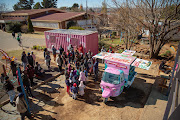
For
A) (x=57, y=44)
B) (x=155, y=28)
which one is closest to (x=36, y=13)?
(x=57, y=44)

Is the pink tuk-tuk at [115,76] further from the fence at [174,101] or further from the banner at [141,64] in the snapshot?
the fence at [174,101]

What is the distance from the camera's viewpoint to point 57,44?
15641 millimetres

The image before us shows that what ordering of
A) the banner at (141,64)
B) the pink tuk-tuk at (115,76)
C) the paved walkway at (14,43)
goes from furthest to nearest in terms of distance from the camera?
the paved walkway at (14,43)
the banner at (141,64)
the pink tuk-tuk at (115,76)

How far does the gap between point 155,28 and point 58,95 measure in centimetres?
1067

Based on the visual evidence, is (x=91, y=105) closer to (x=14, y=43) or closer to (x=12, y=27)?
(x=14, y=43)

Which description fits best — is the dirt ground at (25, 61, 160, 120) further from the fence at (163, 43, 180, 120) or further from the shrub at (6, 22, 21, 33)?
the shrub at (6, 22, 21, 33)

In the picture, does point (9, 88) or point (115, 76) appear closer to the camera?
point (9, 88)

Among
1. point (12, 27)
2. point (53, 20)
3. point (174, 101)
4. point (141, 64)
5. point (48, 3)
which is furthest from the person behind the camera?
point (48, 3)

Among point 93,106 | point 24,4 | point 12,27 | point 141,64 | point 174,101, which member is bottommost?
point 93,106

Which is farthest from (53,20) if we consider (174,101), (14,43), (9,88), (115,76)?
(174,101)

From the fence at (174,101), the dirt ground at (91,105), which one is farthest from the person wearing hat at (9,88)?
the fence at (174,101)

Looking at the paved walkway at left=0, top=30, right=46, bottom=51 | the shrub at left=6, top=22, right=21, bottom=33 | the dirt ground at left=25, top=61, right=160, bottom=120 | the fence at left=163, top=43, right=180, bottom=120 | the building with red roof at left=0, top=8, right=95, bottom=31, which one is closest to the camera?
the fence at left=163, top=43, right=180, bottom=120

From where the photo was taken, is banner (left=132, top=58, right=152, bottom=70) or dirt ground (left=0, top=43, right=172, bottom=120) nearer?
dirt ground (left=0, top=43, right=172, bottom=120)

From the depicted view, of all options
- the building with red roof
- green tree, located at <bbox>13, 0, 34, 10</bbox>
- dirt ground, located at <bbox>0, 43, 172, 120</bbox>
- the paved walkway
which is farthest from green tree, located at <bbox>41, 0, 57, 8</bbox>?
dirt ground, located at <bbox>0, 43, 172, 120</bbox>
